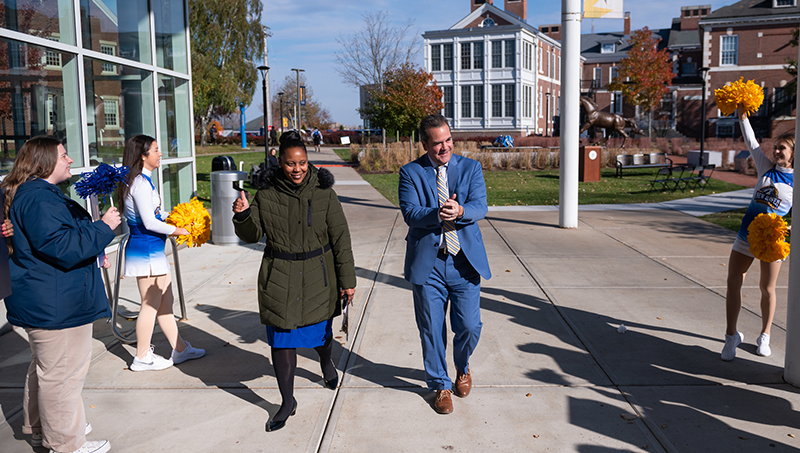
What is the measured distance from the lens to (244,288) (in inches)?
291

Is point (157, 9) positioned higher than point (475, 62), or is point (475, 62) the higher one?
point (475, 62)

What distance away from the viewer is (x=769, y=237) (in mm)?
4438

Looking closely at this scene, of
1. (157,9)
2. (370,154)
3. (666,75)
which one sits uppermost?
(666,75)

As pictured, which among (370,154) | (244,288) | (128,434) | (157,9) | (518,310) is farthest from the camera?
(370,154)

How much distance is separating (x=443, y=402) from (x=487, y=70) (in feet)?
167

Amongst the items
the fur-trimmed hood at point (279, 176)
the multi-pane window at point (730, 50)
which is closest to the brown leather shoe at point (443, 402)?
the fur-trimmed hood at point (279, 176)

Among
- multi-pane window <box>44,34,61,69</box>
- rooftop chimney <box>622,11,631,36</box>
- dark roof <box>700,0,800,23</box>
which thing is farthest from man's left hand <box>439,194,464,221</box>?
rooftop chimney <box>622,11,631,36</box>

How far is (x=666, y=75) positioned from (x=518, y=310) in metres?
52.6

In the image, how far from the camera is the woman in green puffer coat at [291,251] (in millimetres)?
3803

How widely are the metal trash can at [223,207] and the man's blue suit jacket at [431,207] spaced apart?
22.4 ft

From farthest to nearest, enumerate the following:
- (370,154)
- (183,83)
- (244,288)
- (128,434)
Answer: (370,154), (183,83), (244,288), (128,434)

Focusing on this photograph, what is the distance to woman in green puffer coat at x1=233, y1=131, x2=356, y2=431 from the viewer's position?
3.80m

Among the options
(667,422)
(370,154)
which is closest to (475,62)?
(370,154)

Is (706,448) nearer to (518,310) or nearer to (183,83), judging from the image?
(518,310)
